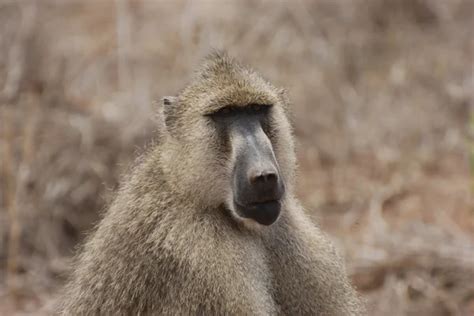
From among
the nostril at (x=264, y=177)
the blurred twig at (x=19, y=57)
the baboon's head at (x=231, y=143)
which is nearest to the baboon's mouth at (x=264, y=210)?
the baboon's head at (x=231, y=143)

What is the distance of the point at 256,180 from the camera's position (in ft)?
11.5

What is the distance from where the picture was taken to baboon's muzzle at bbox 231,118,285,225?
3.51 meters

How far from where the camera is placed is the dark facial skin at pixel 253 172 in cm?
351

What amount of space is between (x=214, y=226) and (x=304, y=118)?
16.7 feet

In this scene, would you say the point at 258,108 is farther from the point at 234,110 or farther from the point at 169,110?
the point at 169,110

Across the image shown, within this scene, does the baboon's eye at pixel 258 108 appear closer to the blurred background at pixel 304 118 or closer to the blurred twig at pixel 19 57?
the blurred background at pixel 304 118

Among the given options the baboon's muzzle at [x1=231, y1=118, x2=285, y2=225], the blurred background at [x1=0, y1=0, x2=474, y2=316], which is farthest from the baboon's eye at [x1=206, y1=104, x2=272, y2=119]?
the blurred background at [x1=0, y1=0, x2=474, y2=316]

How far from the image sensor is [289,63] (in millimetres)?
9125

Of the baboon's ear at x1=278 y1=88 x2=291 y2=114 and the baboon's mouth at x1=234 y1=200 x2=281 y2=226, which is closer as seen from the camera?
the baboon's mouth at x1=234 y1=200 x2=281 y2=226

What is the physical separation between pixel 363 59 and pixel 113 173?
332 centimetres

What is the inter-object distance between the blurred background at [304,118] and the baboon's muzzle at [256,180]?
1.41 meters

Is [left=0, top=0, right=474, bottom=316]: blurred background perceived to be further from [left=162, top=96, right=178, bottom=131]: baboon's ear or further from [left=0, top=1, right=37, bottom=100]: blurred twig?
[left=162, top=96, right=178, bottom=131]: baboon's ear

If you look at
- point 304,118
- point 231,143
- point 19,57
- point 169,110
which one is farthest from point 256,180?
point 304,118

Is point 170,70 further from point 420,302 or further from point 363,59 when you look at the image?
point 420,302
